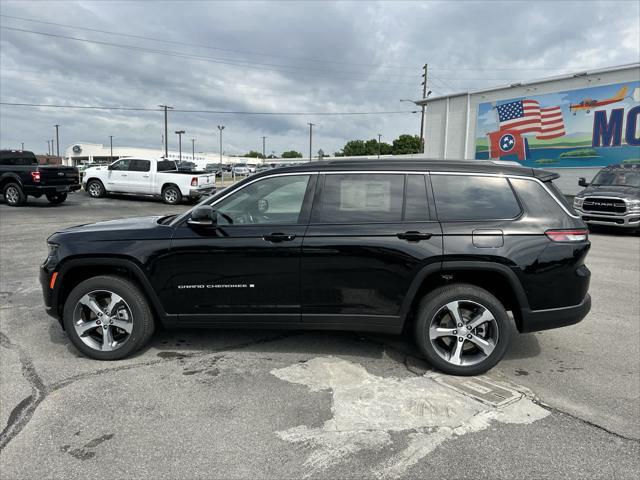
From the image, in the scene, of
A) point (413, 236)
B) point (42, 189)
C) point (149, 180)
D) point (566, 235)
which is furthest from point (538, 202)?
point (149, 180)

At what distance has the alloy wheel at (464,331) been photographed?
3.66 meters

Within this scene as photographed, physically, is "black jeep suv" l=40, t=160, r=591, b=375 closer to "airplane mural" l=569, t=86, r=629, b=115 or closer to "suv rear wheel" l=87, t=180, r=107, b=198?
"suv rear wheel" l=87, t=180, r=107, b=198

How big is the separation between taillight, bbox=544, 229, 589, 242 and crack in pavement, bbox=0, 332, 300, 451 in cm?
256

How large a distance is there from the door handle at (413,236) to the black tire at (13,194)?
17.5m

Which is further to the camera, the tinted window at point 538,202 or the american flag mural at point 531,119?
the american flag mural at point 531,119

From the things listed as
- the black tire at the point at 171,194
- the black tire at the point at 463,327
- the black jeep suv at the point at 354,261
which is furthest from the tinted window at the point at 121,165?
the black tire at the point at 463,327

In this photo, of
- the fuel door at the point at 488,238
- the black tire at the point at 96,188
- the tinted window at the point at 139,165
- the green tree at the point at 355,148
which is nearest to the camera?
the fuel door at the point at 488,238

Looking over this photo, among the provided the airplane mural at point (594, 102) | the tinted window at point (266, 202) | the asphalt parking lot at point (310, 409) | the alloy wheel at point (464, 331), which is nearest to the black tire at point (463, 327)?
the alloy wheel at point (464, 331)

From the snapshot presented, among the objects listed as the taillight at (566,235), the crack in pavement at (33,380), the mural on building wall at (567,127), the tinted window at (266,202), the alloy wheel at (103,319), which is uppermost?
the mural on building wall at (567,127)

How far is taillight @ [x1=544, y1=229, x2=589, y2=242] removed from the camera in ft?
11.9

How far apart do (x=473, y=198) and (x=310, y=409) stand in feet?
7.04

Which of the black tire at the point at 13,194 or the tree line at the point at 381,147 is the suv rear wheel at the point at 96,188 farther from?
the tree line at the point at 381,147

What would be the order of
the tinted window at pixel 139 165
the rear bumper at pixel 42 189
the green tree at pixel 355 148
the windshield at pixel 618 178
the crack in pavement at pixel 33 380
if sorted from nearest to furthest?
the crack in pavement at pixel 33 380
the windshield at pixel 618 178
the rear bumper at pixel 42 189
the tinted window at pixel 139 165
the green tree at pixel 355 148

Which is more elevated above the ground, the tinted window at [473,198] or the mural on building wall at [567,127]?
the mural on building wall at [567,127]
